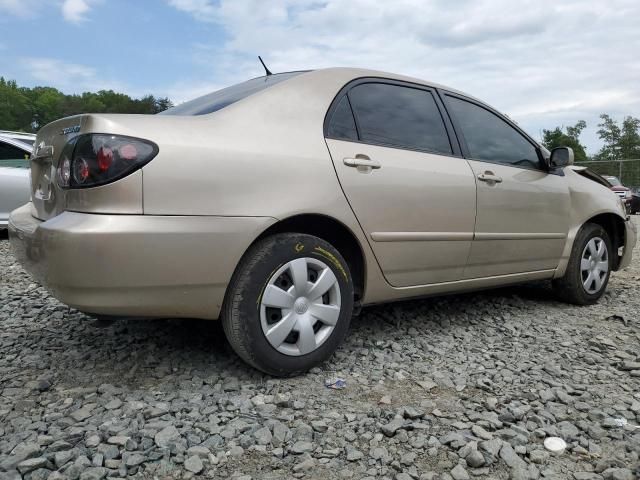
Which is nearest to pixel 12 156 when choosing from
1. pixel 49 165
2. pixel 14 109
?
pixel 49 165

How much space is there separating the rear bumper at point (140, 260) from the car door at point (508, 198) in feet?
5.35

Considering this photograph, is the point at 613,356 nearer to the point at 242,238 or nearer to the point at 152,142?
the point at 242,238

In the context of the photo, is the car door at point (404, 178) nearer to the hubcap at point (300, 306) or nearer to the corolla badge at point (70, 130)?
the hubcap at point (300, 306)

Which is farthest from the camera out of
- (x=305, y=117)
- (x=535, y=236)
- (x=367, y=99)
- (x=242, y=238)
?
(x=535, y=236)

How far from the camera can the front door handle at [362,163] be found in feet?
8.74

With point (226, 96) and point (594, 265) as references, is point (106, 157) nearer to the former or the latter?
point (226, 96)

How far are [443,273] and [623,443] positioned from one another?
4.44 ft

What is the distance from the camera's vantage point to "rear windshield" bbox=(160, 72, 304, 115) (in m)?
2.63

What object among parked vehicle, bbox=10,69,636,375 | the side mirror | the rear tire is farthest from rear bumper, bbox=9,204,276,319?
the rear tire

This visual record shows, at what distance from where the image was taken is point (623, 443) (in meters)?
2.05

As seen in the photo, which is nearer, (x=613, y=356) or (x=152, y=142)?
(x=152, y=142)

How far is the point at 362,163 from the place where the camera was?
2.71m

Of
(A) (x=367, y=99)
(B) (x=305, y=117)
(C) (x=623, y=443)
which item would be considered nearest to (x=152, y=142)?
(B) (x=305, y=117)

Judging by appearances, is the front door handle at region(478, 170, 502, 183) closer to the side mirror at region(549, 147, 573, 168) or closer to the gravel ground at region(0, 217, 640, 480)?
the side mirror at region(549, 147, 573, 168)
